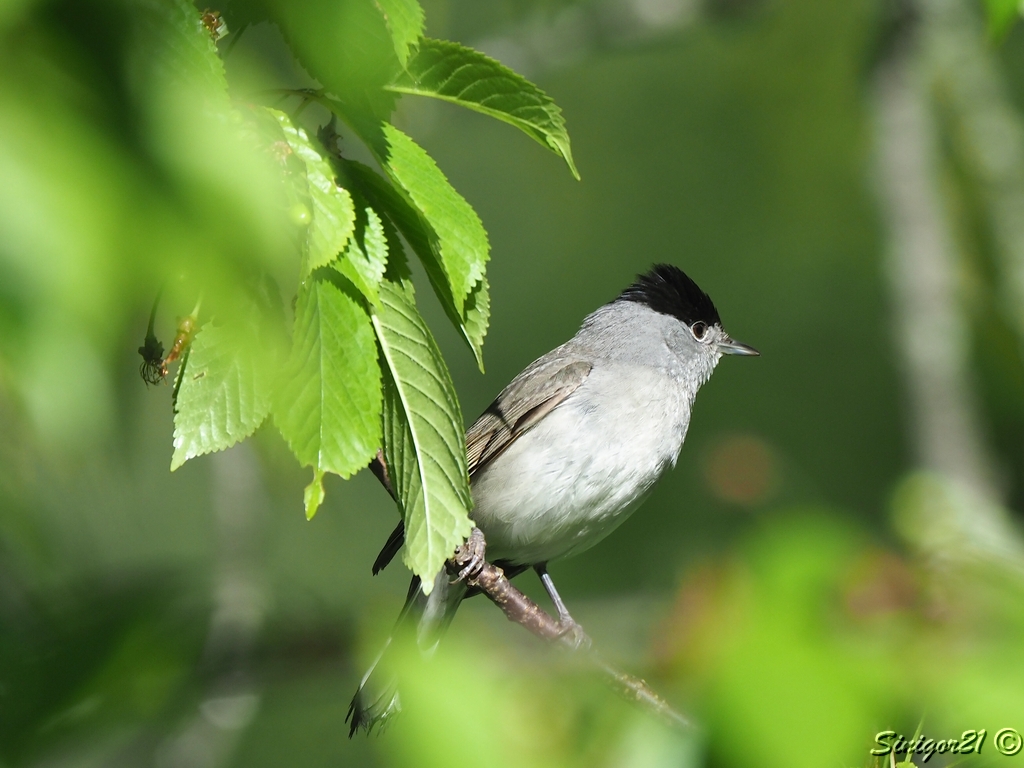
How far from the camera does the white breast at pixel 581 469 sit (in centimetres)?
348

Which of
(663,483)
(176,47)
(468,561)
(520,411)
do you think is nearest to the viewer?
(176,47)

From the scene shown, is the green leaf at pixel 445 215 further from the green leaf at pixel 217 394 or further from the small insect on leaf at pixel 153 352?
the small insect on leaf at pixel 153 352

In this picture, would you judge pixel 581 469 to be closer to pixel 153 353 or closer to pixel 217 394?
pixel 153 353

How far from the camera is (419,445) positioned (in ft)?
5.88

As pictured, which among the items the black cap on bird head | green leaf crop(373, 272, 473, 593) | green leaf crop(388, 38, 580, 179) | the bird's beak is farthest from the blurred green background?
the black cap on bird head

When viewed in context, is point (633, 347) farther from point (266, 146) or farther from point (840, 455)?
point (840, 455)

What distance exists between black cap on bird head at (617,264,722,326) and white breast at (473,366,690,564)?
0.56 metres

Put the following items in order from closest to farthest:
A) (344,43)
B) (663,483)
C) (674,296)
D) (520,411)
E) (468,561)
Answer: (344,43) < (468,561) < (520,411) < (674,296) < (663,483)

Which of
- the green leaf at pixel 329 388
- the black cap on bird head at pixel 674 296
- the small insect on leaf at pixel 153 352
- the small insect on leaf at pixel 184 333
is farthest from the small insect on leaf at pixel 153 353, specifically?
the black cap on bird head at pixel 674 296

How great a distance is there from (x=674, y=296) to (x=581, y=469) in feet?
3.65

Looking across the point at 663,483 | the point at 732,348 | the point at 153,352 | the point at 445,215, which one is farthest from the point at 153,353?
the point at 663,483

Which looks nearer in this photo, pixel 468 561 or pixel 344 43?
pixel 344 43

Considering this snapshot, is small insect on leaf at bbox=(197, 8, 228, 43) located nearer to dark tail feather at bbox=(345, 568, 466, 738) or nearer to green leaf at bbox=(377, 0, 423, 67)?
green leaf at bbox=(377, 0, 423, 67)

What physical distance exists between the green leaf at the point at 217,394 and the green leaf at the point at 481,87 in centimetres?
54
